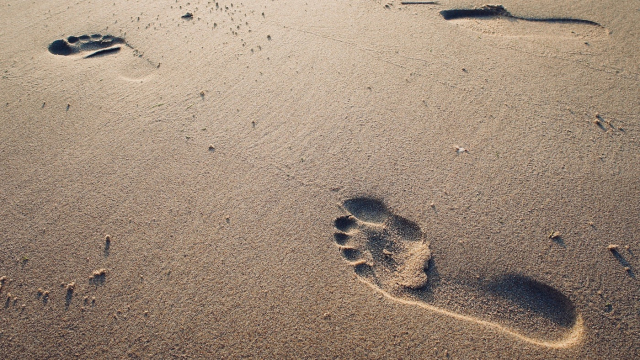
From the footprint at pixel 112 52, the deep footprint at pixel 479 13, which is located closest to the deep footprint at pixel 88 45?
the footprint at pixel 112 52

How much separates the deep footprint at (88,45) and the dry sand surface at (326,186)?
22 millimetres

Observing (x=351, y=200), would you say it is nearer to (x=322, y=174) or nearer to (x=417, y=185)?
(x=322, y=174)

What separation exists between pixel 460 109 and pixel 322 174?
1115mm

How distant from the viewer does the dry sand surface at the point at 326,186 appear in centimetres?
155

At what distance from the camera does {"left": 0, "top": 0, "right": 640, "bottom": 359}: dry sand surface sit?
5.08 ft

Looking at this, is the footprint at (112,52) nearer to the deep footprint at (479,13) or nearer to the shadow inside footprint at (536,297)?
the deep footprint at (479,13)

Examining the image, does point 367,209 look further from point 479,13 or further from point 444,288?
point 479,13

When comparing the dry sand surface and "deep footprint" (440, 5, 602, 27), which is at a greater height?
"deep footprint" (440, 5, 602, 27)

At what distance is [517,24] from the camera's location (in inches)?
121

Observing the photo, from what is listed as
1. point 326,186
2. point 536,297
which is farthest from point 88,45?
point 536,297

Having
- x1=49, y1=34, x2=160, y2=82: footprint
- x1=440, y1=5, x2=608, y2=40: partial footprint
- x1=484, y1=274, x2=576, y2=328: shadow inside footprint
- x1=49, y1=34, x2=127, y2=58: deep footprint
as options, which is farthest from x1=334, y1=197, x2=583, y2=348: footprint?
x1=49, y1=34, x2=127, y2=58: deep footprint

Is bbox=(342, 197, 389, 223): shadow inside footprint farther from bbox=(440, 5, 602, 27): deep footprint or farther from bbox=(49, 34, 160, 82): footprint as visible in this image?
bbox=(440, 5, 602, 27): deep footprint

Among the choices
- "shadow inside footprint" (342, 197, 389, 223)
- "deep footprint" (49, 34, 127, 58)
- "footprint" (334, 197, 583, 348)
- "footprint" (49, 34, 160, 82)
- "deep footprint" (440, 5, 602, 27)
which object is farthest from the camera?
"deep footprint" (440, 5, 602, 27)

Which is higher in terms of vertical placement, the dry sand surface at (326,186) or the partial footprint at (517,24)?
the partial footprint at (517,24)
